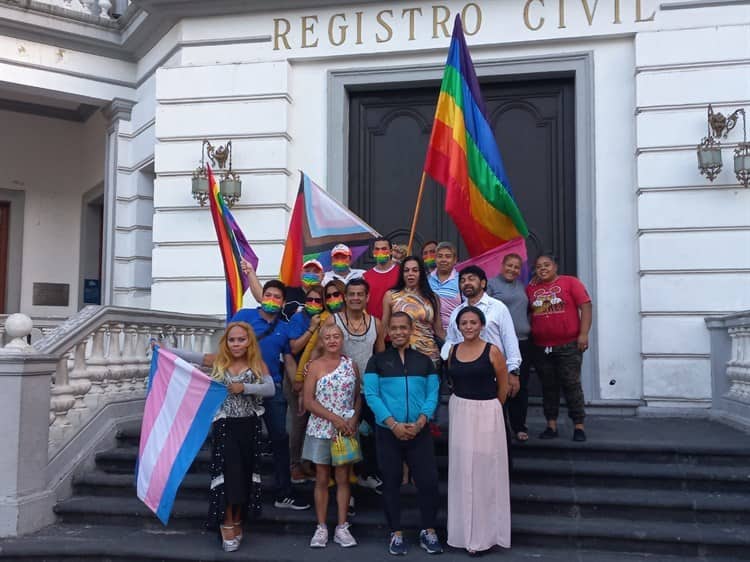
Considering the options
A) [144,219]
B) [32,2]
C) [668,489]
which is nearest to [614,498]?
[668,489]

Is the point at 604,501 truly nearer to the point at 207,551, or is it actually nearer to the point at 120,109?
the point at 207,551

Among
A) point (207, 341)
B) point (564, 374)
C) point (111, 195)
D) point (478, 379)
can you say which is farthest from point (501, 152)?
point (111, 195)

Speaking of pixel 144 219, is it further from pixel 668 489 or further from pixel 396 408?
pixel 668 489

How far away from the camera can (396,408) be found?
5.12 m

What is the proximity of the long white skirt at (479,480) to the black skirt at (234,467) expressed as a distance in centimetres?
142

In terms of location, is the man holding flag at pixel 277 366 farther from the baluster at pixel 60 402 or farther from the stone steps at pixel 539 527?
the baluster at pixel 60 402

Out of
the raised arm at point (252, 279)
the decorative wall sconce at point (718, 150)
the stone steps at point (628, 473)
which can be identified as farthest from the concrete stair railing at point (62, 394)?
the decorative wall sconce at point (718, 150)

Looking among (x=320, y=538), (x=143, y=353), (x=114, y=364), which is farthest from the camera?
(x=143, y=353)

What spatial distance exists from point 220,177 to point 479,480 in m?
5.59

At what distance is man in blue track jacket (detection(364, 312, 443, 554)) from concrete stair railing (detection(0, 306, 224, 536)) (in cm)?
264

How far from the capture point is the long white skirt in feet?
16.5

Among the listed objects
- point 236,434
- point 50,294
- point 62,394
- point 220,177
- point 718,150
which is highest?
point 718,150

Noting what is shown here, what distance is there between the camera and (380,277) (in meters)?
6.34

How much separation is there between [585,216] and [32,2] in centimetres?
790
